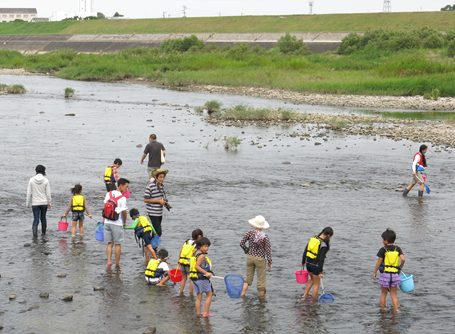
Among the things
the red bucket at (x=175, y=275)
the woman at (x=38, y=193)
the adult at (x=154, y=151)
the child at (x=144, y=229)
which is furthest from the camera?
the adult at (x=154, y=151)

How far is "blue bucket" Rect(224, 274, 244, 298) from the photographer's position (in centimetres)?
1003

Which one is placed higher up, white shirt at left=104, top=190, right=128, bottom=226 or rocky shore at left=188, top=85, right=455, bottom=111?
rocky shore at left=188, top=85, right=455, bottom=111

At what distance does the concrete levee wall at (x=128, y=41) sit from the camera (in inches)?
3893

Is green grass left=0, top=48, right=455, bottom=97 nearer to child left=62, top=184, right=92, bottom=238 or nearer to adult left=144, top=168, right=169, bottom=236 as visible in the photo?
child left=62, top=184, right=92, bottom=238

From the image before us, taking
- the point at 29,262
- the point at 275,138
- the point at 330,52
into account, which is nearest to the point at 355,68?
the point at 330,52

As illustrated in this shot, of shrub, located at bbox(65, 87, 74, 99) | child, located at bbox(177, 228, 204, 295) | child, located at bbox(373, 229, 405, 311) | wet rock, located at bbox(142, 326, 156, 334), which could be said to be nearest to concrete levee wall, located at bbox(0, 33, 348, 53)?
shrub, located at bbox(65, 87, 74, 99)

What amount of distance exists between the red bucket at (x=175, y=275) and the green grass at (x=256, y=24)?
91.7 metres

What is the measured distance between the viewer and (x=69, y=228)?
1452cm

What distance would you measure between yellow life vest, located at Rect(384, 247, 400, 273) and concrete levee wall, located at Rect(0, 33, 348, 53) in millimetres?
84259

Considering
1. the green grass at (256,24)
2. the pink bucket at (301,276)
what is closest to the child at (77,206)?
the pink bucket at (301,276)

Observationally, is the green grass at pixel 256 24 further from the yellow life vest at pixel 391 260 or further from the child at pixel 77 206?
the yellow life vest at pixel 391 260

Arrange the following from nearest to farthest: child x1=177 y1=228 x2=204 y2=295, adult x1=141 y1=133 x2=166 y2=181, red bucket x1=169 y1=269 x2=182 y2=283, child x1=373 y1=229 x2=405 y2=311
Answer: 1. child x1=373 y1=229 x2=405 y2=311
2. child x1=177 y1=228 x2=204 y2=295
3. red bucket x1=169 y1=269 x2=182 y2=283
4. adult x1=141 y1=133 x2=166 y2=181

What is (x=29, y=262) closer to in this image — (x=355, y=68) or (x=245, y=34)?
(x=355, y=68)

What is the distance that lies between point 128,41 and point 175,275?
372ft
